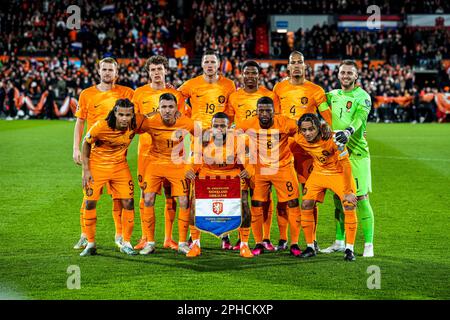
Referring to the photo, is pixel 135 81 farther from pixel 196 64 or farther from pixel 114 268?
Answer: pixel 114 268

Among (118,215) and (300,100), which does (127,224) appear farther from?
(300,100)

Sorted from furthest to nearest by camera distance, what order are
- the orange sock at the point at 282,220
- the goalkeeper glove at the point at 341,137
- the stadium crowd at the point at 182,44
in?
the stadium crowd at the point at 182,44
the orange sock at the point at 282,220
the goalkeeper glove at the point at 341,137

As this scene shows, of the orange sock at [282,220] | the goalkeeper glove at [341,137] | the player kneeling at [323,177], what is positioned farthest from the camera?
the orange sock at [282,220]

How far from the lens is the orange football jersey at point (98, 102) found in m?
8.77

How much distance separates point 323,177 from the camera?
810 cm

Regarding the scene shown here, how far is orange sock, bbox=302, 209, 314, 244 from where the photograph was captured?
26.7ft

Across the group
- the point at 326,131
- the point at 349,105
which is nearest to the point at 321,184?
the point at 326,131

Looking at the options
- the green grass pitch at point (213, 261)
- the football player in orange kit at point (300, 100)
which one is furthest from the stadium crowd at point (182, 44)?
the football player in orange kit at point (300, 100)

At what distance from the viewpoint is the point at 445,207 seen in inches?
447

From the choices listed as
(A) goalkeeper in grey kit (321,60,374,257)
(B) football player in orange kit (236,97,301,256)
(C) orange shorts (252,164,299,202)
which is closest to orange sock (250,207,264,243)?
(B) football player in orange kit (236,97,301,256)

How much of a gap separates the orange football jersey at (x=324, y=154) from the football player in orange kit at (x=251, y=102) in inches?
26.5

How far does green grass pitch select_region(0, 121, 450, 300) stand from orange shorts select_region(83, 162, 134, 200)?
0.61 meters

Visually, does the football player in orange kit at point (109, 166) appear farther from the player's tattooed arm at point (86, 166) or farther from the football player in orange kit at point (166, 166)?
the football player in orange kit at point (166, 166)

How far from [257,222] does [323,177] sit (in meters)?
0.90
